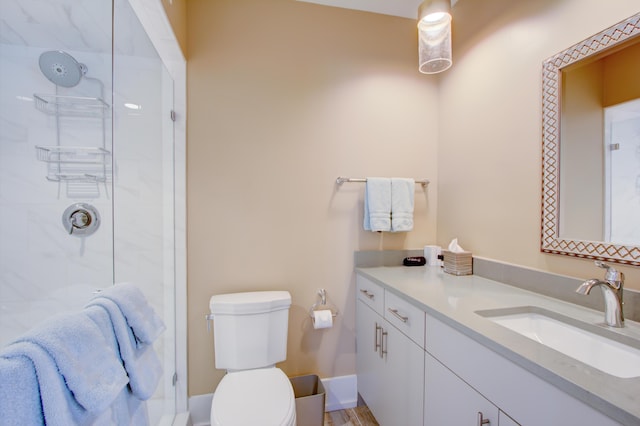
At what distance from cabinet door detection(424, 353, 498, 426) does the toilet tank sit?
0.85 meters

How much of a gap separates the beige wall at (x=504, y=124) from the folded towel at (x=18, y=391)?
1723 millimetres

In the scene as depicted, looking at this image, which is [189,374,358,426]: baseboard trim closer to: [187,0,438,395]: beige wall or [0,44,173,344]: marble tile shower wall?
[187,0,438,395]: beige wall

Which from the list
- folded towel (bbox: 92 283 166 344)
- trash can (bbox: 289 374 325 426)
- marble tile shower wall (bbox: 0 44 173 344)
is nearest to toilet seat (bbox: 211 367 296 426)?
trash can (bbox: 289 374 325 426)

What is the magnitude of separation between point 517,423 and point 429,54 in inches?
63.1

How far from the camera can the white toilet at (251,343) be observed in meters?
1.34

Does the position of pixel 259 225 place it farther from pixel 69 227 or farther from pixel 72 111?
pixel 72 111

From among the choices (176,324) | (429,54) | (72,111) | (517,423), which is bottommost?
(176,324)

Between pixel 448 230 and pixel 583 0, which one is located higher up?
pixel 583 0

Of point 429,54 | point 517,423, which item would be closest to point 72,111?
point 429,54

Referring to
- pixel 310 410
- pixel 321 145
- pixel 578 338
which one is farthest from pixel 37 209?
pixel 578 338

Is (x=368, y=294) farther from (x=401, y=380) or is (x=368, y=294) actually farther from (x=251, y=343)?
(x=251, y=343)

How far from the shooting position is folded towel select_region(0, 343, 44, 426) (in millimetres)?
525

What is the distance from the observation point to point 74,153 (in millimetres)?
1607

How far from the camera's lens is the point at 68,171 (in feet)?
5.24
